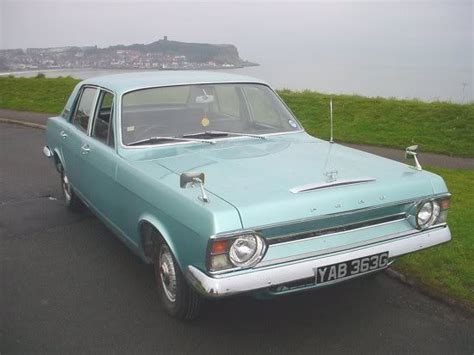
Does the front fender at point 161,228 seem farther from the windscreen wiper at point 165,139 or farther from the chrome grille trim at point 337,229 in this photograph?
the windscreen wiper at point 165,139

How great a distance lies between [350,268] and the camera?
10.2 ft

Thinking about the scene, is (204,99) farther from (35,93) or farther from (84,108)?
(35,93)

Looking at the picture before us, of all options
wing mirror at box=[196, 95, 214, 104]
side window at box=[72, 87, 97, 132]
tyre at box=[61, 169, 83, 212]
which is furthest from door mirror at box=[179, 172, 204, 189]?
tyre at box=[61, 169, 83, 212]

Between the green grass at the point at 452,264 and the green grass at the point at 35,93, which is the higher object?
the green grass at the point at 35,93

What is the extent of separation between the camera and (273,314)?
3664 millimetres

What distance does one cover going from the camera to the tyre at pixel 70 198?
588cm

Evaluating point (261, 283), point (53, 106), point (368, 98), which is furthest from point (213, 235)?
point (53, 106)

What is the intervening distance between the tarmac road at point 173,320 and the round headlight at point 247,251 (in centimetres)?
68

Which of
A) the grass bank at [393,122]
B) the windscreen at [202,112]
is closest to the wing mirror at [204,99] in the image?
the windscreen at [202,112]

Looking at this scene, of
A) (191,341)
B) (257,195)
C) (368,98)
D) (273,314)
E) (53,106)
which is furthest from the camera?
(53,106)

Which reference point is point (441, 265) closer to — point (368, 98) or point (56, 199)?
point (56, 199)

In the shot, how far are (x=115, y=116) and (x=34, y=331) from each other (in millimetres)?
1836

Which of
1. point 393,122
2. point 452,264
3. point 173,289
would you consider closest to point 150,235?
point 173,289

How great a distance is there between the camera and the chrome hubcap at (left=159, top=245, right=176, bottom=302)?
348 cm
